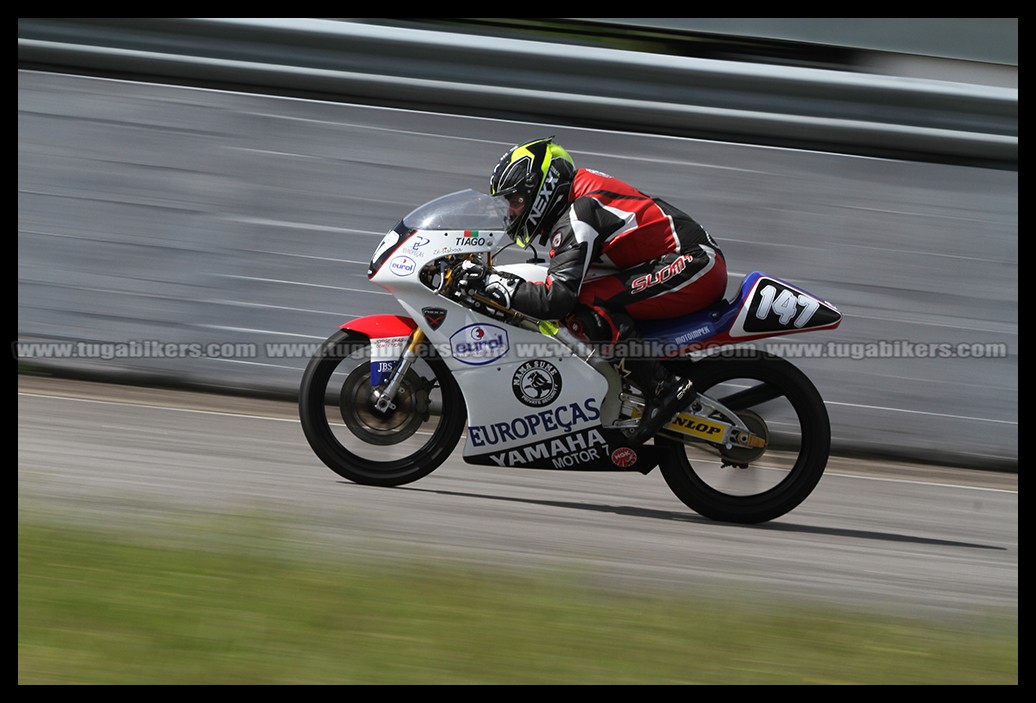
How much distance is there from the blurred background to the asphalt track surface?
640mm

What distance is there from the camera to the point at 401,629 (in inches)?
154

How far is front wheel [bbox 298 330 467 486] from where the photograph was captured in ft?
18.6

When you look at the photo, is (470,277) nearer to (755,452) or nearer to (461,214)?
(461,214)

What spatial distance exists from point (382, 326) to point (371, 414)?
444mm

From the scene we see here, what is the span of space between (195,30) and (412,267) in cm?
315

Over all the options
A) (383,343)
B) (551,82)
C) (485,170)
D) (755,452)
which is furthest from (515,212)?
(551,82)

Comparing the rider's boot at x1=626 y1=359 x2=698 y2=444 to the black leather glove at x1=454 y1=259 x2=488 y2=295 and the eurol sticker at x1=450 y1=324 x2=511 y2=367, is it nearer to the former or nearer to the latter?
the eurol sticker at x1=450 y1=324 x2=511 y2=367

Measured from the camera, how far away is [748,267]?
24.8 ft

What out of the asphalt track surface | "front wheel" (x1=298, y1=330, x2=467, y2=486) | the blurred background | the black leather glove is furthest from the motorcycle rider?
the blurred background

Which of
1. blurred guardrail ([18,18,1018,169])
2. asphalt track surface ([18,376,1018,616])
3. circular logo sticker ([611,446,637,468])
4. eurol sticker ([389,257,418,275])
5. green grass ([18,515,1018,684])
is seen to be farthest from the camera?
blurred guardrail ([18,18,1018,169])

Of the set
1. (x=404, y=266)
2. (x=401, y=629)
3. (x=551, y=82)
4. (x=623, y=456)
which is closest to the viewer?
(x=401, y=629)

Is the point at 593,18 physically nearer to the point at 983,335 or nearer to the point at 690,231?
the point at 690,231

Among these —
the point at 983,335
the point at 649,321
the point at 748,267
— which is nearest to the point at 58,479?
the point at 649,321

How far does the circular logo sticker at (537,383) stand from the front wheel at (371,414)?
0.32m
